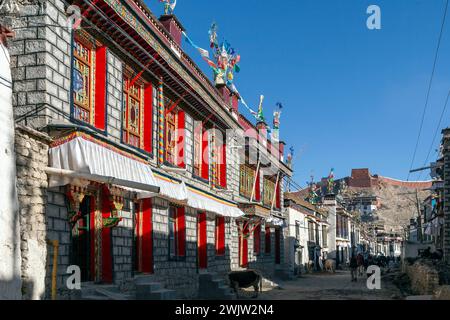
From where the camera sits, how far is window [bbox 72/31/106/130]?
1266 cm

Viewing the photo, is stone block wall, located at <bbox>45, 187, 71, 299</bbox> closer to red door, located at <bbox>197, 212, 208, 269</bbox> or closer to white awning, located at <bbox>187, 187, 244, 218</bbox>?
white awning, located at <bbox>187, 187, 244, 218</bbox>

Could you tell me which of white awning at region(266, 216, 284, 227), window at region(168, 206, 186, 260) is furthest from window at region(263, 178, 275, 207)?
window at region(168, 206, 186, 260)

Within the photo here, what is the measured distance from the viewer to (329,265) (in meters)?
48.2

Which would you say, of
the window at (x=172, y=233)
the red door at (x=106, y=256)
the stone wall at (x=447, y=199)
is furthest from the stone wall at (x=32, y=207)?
the stone wall at (x=447, y=199)

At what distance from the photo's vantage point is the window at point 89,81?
12656 millimetres

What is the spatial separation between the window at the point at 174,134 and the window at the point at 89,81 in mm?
4752

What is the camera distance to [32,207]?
10.2m

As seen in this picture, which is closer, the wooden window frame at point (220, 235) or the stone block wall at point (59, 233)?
the stone block wall at point (59, 233)

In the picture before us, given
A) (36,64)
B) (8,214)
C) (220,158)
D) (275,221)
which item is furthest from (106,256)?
(275,221)

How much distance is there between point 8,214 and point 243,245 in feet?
65.5

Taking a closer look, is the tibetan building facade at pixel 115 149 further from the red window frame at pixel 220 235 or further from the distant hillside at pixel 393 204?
the distant hillside at pixel 393 204

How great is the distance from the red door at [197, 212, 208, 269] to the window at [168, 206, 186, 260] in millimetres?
1942
